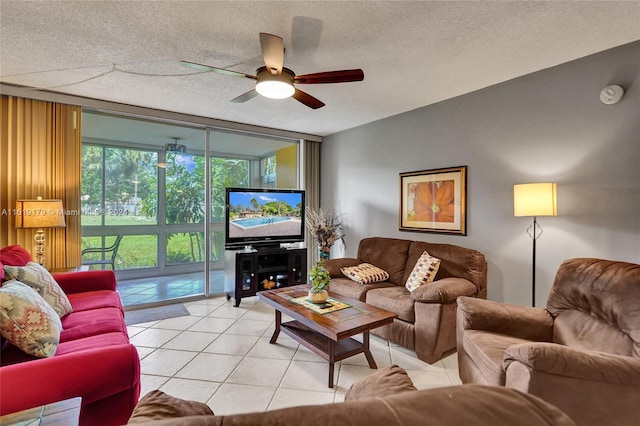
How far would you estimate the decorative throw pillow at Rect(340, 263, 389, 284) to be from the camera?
3379 millimetres

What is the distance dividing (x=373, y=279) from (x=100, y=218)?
3740mm

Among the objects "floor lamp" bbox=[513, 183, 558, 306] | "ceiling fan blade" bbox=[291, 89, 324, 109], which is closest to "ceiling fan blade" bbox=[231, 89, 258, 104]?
"ceiling fan blade" bbox=[291, 89, 324, 109]

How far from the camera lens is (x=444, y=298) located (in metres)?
2.47

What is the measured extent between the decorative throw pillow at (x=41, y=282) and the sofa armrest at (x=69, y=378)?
1.13m

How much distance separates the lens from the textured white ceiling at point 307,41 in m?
1.88

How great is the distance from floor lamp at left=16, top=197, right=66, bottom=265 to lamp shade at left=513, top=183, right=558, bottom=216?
4.30 meters

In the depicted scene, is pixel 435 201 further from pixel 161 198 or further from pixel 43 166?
pixel 43 166

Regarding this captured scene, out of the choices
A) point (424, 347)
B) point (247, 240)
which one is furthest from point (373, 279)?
point (247, 240)

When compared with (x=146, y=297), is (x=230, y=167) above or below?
above

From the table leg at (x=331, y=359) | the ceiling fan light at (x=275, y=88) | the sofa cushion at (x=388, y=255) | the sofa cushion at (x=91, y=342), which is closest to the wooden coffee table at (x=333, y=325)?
the table leg at (x=331, y=359)

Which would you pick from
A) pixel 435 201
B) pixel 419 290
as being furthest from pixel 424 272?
pixel 435 201

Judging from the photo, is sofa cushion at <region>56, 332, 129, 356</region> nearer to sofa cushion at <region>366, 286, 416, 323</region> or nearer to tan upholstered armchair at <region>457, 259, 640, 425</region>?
sofa cushion at <region>366, 286, 416, 323</region>

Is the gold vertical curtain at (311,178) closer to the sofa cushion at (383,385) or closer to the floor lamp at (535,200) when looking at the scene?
the floor lamp at (535,200)

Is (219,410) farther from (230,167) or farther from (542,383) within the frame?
(230,167)
